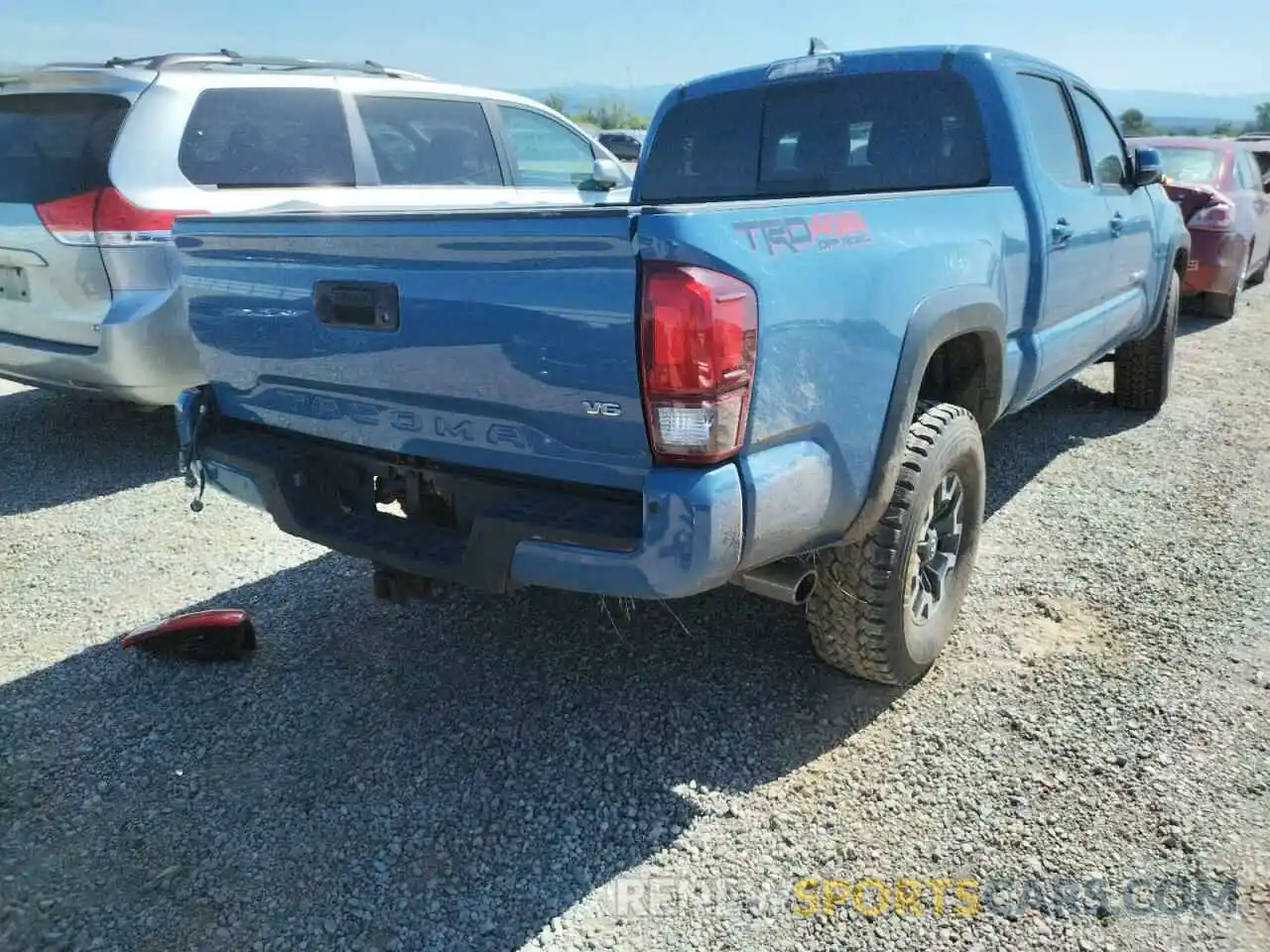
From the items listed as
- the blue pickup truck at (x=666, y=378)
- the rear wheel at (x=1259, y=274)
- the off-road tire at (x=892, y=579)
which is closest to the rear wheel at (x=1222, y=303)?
the rear wheel at (x=1259, y=274)

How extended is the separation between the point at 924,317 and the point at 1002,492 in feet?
7.60

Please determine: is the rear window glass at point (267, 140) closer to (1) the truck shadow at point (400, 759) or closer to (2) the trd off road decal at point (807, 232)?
(1) the truck shadow at point (400, 759)

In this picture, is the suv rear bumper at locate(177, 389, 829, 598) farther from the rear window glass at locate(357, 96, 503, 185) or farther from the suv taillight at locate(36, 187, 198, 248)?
the rear window glass at locate(357, 96, 503, 185)

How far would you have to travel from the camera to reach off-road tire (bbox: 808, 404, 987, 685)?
2.66 m

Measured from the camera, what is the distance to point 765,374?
2123 mm

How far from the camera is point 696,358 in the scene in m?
2.00

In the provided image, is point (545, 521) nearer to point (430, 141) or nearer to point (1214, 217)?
point (430, 141)

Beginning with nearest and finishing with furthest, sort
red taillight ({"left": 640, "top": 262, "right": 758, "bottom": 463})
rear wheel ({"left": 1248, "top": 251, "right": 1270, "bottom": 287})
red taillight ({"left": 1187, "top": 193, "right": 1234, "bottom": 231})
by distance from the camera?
red taillight ({"left": 640, "top": 262, "right": 758, "bottom": 463}) → red taillight ({"left": 1187, "top": 193, "right": 1234, "bottom": 231}) → rear wheel ({"left": 1248, "top": 251, "right": 1270, "bottom": 287})

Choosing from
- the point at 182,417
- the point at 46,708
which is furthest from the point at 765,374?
the point at 46,708

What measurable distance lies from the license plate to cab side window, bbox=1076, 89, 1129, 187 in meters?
5.02

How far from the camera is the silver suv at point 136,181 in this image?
4.57 meters

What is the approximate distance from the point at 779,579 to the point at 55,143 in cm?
430

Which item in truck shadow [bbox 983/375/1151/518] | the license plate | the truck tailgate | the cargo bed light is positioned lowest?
truck shadow [bbox 983/375/1151/518]

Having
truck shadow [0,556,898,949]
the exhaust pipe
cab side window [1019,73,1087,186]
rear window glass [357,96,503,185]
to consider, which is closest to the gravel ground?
truck shadow [0,556,898,949]
